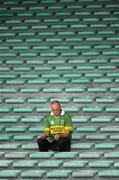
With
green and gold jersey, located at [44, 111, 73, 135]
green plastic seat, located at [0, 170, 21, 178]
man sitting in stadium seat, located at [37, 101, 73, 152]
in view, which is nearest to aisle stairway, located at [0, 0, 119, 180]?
green plastic seat, located at [0, 170, 21, 178]

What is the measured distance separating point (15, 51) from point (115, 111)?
2.47 m

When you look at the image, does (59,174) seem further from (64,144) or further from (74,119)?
(74,119)

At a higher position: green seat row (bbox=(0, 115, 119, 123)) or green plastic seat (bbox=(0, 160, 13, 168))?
green seat row (bbox=(0, 115, 119, 123))

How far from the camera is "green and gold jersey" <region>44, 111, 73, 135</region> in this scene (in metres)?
8.46

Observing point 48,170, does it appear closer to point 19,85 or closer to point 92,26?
point 19,85

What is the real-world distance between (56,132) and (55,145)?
187 millimetres

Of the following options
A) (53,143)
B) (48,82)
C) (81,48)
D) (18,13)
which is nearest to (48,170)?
(53,143)

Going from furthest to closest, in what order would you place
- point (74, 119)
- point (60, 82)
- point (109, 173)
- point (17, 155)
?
point (60, 82) < point (74, 119) < point (17, 155) < point (109, 173)

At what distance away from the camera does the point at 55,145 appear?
842cm

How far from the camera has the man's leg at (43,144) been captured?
8.37 m

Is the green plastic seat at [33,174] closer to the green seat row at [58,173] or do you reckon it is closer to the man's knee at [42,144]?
the green seat row at [58,173]

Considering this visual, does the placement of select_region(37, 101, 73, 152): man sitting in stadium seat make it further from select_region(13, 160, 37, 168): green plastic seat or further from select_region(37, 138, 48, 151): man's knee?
select_region(13, 160, 37, 168): green plastic seat

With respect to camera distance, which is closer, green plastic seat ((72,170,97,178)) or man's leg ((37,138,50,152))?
green plastic seat ((72,170,97,178))

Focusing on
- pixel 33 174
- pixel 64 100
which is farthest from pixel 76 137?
pixel 33 174
